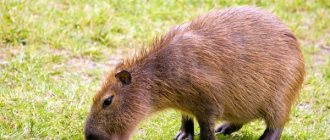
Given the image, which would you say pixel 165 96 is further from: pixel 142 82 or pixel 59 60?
pixel 59 60

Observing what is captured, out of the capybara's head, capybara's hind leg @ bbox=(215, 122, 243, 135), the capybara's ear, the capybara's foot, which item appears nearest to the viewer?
the capybara's head

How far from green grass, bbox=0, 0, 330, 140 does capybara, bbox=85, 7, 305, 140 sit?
47 cm

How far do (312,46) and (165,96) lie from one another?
151 inches

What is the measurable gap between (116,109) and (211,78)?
2.58 feet

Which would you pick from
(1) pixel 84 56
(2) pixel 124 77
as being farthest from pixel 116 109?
(1) pixel 84 56

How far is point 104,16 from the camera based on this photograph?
27.9 feet

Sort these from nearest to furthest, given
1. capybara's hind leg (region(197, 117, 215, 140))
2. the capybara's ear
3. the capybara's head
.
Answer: the capybara's head
the capybara's ear
capybara's hind leg (region(197, 117, 215, 140))

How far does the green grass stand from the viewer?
608cm

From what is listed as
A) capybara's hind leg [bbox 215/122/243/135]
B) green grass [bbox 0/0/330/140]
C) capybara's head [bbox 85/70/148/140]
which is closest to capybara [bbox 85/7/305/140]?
capybara's head [bbox 85/70/148/140]

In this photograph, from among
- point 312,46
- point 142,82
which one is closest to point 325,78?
point 312,46

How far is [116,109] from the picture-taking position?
5113mm

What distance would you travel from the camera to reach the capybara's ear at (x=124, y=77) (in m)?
5.11

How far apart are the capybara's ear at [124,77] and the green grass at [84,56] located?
582 mm

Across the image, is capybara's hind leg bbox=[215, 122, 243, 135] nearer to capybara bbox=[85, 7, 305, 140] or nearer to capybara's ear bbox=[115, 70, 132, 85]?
capybara bbox=[85, 7, 305, 140]
